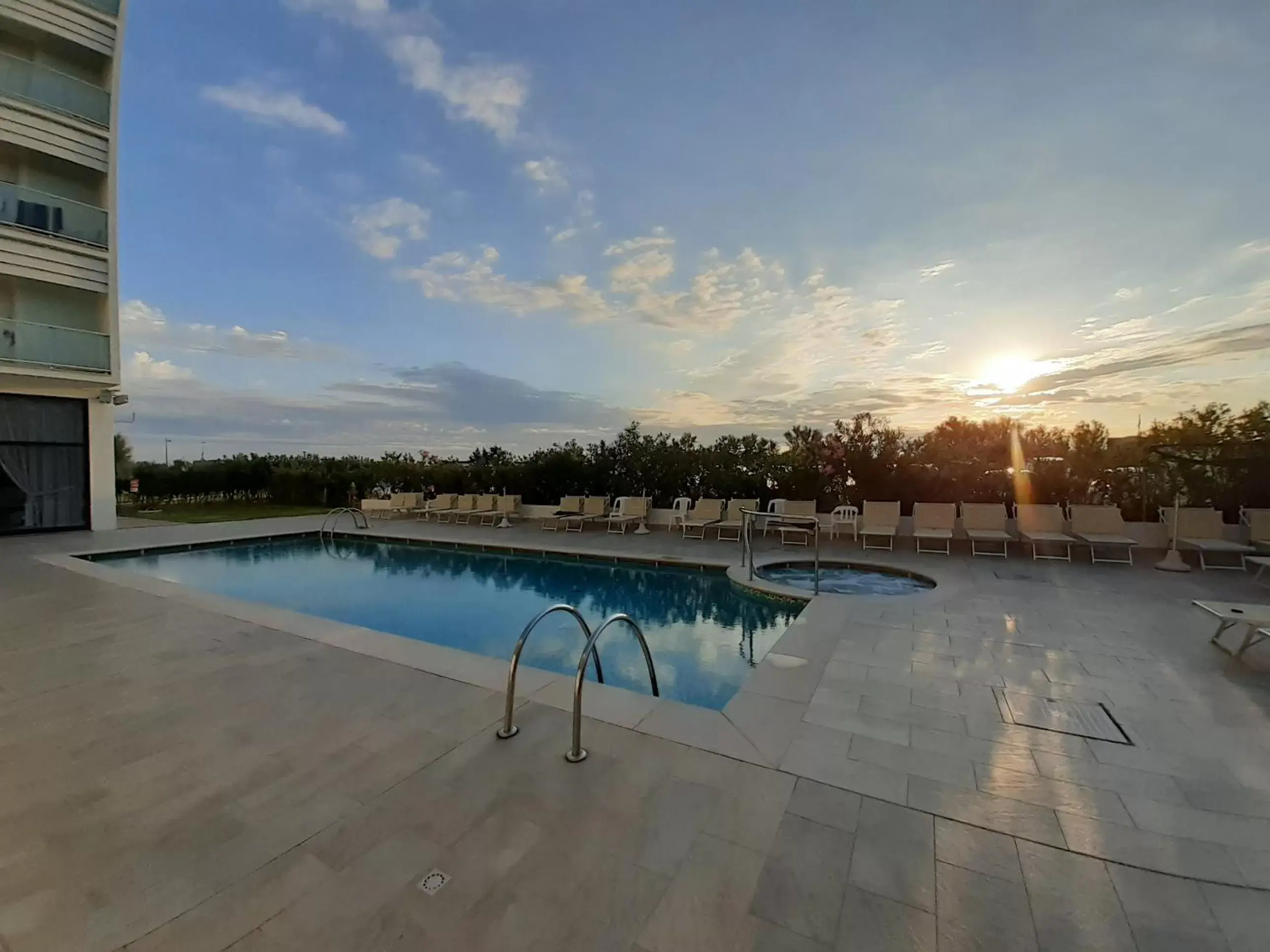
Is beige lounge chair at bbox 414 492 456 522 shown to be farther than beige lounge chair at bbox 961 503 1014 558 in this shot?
Yes

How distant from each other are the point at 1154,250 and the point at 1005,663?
6.77 m

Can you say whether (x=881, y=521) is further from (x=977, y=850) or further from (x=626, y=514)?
(x=977, y=850)

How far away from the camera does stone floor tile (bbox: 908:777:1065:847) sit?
2.29m

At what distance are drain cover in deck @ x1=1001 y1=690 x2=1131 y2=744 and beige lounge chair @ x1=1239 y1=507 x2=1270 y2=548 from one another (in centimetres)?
688

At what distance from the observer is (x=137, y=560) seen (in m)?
9.96

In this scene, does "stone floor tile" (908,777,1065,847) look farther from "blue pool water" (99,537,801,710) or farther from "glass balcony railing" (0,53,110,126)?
→ "glass balcony railing" (0,53,110,126)

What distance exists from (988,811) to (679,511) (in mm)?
9981

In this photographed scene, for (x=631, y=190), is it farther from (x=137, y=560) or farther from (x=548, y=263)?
(x=137, y=560)

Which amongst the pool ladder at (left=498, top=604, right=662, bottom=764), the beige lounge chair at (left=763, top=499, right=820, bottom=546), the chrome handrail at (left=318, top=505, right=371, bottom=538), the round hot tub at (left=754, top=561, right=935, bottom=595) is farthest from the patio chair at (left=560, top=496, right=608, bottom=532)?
the pool ladder at (left=498, top=604, right=662, bottom=764)

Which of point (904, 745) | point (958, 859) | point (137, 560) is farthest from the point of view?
point (137, 560)

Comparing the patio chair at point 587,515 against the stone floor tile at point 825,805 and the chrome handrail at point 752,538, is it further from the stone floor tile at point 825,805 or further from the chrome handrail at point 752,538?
the stone floor tile at point 825,805

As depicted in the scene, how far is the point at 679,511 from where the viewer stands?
487 inches

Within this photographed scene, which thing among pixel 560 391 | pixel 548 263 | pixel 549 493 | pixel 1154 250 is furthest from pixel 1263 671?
pixel 560 391

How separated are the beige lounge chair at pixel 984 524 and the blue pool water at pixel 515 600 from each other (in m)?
4.50
